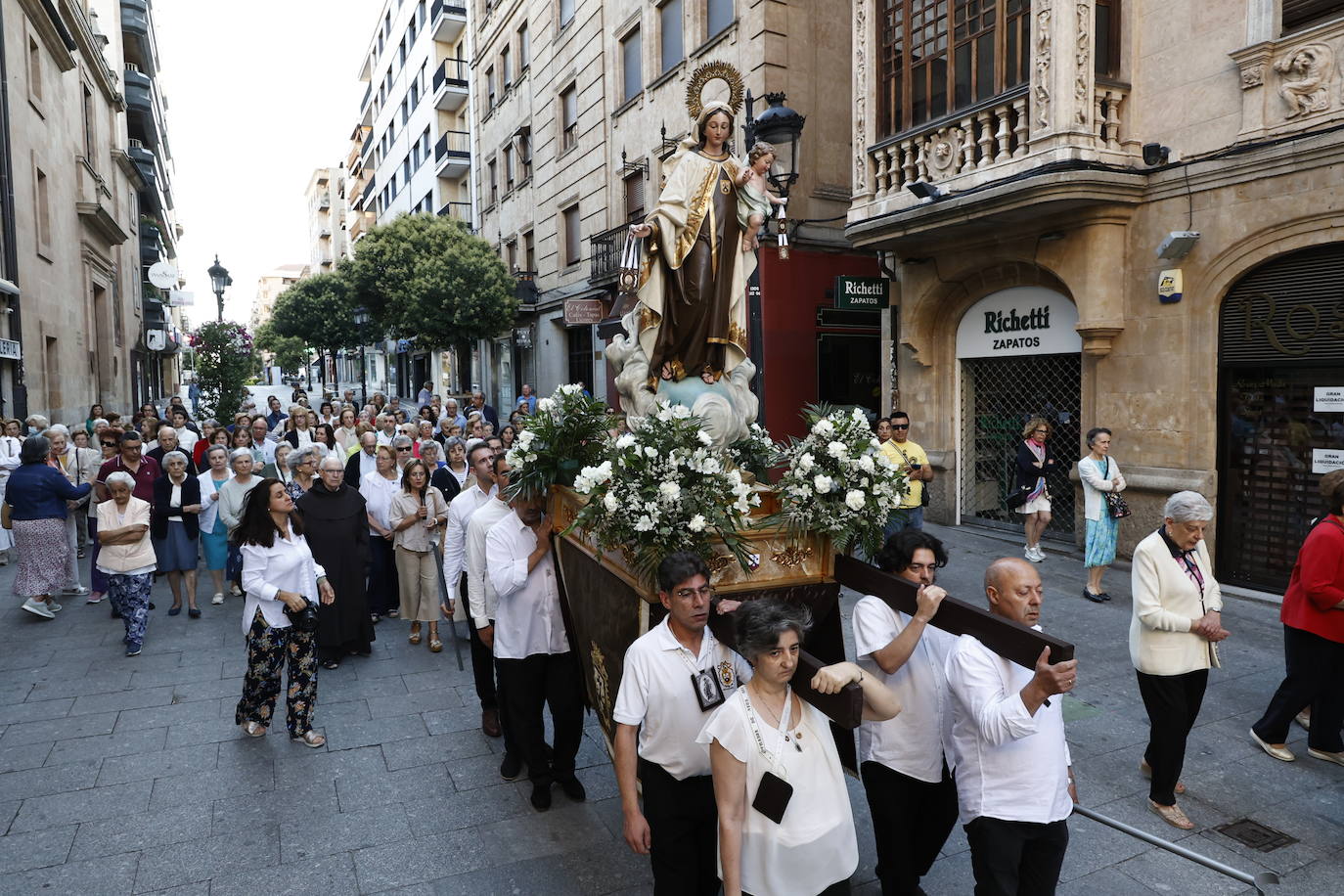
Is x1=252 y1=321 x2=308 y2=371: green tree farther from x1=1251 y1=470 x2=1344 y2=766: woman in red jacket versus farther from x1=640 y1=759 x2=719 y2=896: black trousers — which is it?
x1=640 y1=759 x2=719 y2=896: black trousers

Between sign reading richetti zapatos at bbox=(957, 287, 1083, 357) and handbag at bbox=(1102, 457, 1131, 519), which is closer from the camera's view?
handbag at bbox=(1102, 457, 1131, 519)

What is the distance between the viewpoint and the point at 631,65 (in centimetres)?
2055

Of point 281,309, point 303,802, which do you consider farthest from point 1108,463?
point 281,309

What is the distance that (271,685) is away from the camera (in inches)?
220

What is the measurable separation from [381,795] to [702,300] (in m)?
3.29

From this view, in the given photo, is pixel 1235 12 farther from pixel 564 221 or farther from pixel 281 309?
pixel 281 309

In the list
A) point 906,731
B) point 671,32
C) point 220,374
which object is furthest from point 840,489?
point 671,32

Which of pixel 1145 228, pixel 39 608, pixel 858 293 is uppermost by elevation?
pixel 1145 228

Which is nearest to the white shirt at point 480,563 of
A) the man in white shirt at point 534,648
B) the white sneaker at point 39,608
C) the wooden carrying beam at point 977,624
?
the man in white shirt at point 534,648

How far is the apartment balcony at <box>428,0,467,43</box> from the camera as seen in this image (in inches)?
1372

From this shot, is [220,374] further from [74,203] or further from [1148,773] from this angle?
[1148,773]

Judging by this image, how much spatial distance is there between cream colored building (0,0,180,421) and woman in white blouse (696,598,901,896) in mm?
17007

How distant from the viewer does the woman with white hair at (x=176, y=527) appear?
337 inches

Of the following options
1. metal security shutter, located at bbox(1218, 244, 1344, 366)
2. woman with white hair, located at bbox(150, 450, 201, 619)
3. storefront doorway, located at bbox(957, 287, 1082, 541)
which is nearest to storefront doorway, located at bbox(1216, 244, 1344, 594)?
metal security shutter, located at bbox(1218, 244, 1344, 366)
